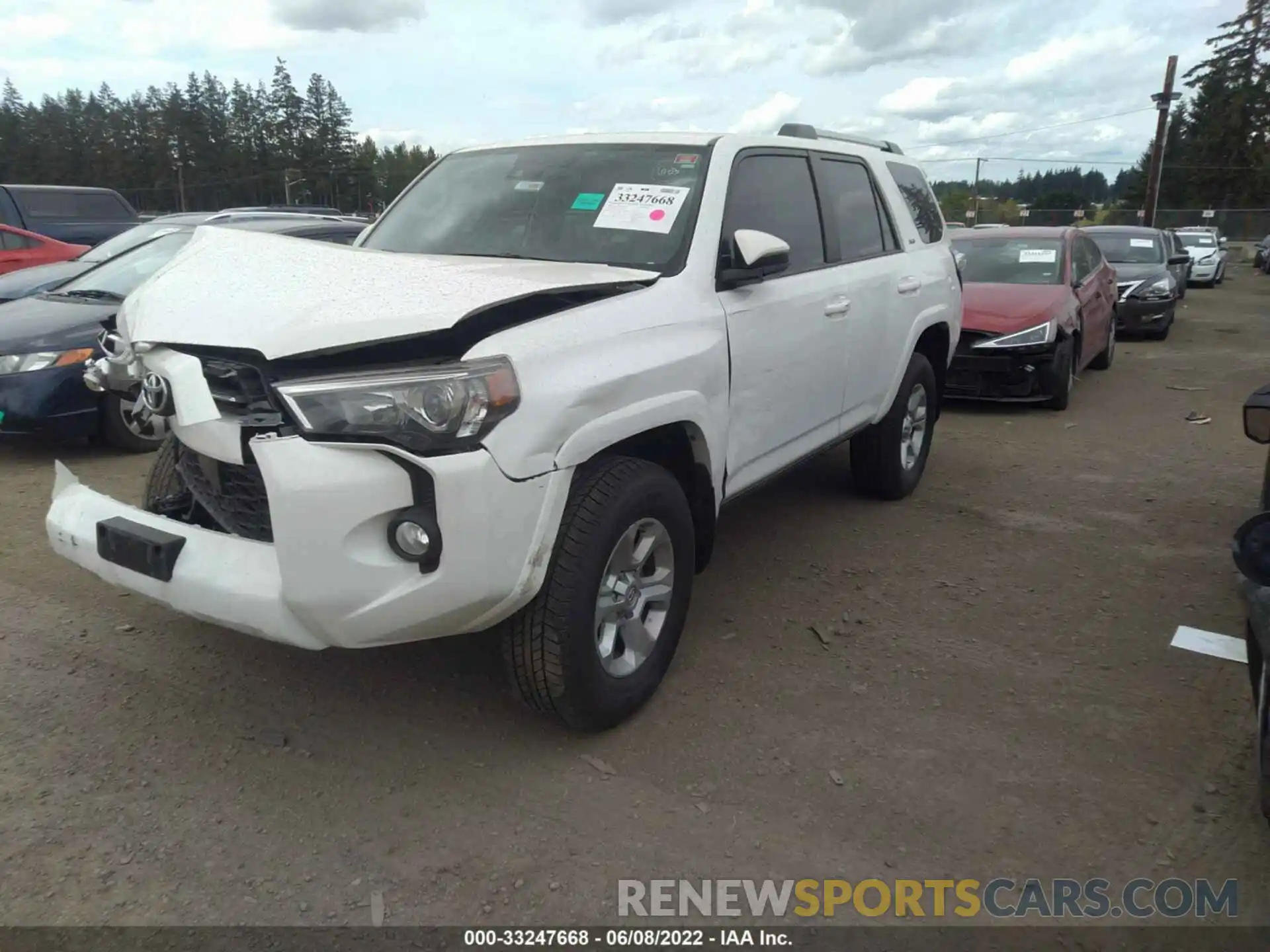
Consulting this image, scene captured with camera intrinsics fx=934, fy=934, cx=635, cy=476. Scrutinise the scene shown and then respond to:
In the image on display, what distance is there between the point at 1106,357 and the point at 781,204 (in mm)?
8124

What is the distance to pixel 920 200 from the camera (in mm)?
5703

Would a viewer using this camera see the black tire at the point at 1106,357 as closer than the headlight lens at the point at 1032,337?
No

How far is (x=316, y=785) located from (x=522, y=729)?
2.17 feet

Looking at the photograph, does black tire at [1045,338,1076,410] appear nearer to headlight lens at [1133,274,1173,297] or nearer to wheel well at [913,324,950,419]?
wheel well at [913,324,950,419]

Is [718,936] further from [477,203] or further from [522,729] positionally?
[477,203]

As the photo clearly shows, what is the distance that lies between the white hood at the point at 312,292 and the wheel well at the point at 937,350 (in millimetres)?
2884

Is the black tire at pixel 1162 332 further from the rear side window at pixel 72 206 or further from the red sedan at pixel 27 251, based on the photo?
the rear side window at pixel 72 206

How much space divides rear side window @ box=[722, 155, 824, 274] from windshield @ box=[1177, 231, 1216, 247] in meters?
25.0

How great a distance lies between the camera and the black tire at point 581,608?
→ 2.70 metres

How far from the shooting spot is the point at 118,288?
6598mm

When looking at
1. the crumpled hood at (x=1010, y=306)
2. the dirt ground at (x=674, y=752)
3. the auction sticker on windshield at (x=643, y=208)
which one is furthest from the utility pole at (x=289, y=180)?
the dirt ground at (x=674, y=752)

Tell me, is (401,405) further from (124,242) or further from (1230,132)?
(1230,132)

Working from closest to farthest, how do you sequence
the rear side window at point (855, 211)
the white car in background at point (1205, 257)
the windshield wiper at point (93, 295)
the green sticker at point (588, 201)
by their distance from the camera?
1. the green sticker at point (588, 201)
2. the rear side window at point (855, 211)
3. the windshield wiper at point (93, 295)
4. the white car in background at point (1205, 257)

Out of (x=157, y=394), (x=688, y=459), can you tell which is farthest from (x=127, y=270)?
(x=688, y=459)
